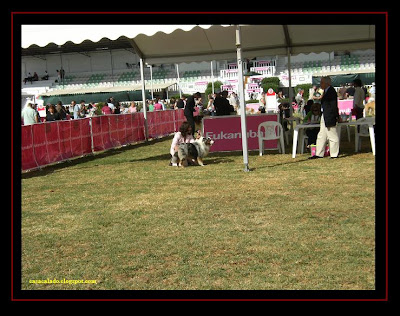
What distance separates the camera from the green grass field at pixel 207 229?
5133 millimetres

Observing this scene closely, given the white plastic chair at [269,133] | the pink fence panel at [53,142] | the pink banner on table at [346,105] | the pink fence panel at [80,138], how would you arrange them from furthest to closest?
the pink banner on table at [346,105], the pink fence panel at [80,138], the pink fence panel at [53,142], the white plastic chair at [269,133]

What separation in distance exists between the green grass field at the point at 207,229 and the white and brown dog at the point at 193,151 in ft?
2.08

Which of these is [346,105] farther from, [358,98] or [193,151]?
[193,151]

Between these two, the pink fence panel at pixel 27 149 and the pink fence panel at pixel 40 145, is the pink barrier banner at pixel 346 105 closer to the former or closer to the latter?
the pink fence panel at pixel 40 145

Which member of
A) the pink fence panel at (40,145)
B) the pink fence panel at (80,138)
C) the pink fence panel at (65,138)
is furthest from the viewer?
the pink fence panel at (80,138)

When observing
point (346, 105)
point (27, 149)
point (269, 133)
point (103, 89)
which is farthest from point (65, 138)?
point (103, 89)

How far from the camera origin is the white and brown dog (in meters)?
13.0

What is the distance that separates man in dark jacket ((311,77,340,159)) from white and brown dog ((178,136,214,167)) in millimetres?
2506

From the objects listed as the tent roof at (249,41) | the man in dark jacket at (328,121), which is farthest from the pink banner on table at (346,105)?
the man in dark jacket at (328,121)

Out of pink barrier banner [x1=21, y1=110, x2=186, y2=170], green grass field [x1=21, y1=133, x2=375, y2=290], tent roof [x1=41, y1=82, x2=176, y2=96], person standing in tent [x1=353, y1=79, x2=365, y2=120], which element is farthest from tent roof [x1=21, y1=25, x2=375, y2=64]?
tent roof [x1=41, y1=82, x2=176, y2=96]

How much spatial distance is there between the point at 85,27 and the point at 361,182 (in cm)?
612

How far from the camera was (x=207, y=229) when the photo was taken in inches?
271

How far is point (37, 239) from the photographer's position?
6883 mm

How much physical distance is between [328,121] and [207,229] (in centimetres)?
679
